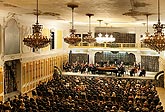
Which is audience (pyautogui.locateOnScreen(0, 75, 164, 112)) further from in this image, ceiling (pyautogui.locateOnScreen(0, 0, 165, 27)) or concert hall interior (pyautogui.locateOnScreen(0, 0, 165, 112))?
ceiling (pyautogui.locateOnScreen(0, 0, 165, 27))

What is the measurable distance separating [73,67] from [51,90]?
13589 millimetres

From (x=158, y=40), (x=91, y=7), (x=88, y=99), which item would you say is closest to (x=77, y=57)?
(x=88, y=99)

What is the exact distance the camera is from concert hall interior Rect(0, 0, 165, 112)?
14430 mm

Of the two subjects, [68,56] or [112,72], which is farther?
[68,56]

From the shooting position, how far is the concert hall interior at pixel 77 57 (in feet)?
47.3

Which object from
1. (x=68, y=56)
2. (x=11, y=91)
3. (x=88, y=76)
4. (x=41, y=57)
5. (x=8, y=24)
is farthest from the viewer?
(x=68, y=56)

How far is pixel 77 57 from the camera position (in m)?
41.1

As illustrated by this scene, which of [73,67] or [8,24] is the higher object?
[8,24]

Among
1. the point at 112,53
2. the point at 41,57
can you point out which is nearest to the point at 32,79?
the point at 41,57

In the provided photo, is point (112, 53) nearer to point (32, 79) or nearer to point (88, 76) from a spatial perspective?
point (88, 76)

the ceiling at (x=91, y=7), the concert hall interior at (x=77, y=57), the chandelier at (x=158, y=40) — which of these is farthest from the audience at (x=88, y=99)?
the chandelier at (x=158, y=40)

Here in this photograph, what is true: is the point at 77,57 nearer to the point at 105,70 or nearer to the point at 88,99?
the point at 105,70

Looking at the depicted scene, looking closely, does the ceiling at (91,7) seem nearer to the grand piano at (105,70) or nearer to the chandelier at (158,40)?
the chandelier at (158,40)

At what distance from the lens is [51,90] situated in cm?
2320
